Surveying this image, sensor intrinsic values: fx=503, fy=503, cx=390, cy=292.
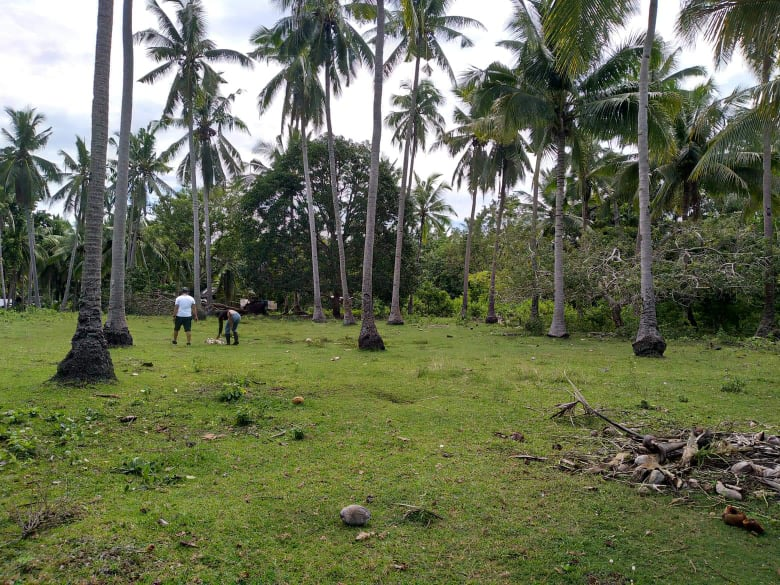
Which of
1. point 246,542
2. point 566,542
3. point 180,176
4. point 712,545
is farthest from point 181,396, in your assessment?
point 180,176

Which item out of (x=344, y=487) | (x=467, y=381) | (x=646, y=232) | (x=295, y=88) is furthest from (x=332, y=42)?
(x=344, y=487)

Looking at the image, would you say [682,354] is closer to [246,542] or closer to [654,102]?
[654,102]

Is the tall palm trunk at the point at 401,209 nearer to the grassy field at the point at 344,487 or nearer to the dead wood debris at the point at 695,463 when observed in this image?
the grassy field at the point at 344,487

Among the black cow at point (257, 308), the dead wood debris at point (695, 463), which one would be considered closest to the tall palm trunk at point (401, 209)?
the black cow at point (257, 308)

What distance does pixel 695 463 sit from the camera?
446cm

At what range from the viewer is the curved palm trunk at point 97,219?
7.68m

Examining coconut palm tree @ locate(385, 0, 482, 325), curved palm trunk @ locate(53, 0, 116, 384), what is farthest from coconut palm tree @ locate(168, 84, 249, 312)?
curved palm trunk @ locate(53, 0, 116, 384)

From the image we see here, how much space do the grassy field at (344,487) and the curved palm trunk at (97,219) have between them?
0.78m

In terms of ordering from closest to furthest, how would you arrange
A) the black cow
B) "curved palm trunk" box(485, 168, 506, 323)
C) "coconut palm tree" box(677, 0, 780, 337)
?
"coconut palm tree" box(677, 0, 780, 337) → "curved palm trunk" box(485, 168, 506, 323) → the black cow

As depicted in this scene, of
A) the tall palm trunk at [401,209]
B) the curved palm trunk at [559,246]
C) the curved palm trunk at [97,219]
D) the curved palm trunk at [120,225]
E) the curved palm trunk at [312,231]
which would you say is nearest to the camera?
the curved palm trunk at [97,219]

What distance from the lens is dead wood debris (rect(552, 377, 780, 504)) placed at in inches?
162

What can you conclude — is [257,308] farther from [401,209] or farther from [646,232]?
[646,232]

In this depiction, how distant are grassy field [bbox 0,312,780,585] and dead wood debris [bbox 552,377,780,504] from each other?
0.17m

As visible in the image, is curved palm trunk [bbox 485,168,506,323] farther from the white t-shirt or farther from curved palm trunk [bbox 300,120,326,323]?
the white t-shirt
